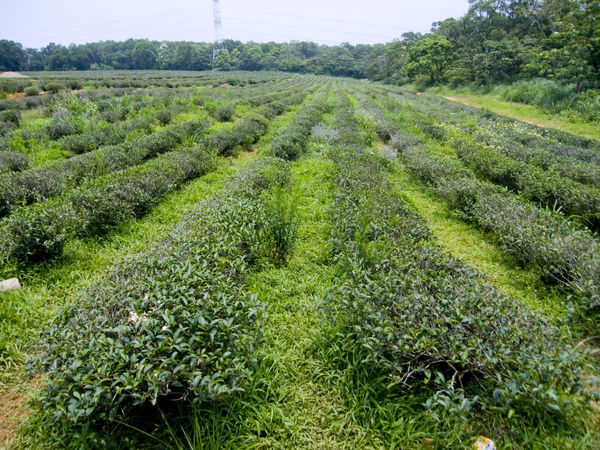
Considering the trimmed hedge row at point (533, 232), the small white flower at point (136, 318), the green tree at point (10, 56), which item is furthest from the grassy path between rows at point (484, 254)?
the green tree at point (10, 56)

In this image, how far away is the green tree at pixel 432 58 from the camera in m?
34.1

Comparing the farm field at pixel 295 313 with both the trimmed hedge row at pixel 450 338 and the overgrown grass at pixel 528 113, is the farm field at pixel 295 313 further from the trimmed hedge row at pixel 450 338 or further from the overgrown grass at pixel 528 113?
the overgrown grass at pixel 528 113

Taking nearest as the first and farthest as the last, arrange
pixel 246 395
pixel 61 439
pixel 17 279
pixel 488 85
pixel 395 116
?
1. pixel 61 439
2. pixel 246 395
3. pixel 17 279
4. pixel 395 116
5. pixel 488 85

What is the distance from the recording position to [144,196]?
18.7ft

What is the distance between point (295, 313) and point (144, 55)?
9195cm

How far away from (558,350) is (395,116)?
14700 millimetres

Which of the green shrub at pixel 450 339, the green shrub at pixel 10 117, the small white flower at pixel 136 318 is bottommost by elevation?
the green shrub at pixel 450 339

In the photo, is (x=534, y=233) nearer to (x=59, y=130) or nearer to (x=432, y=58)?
(x=59, y=130)

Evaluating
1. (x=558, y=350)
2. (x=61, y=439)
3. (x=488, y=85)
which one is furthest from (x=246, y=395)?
(x=488, y=85)

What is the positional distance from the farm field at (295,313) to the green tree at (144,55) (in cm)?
8421

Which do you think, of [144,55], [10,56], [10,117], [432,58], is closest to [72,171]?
[10,117]

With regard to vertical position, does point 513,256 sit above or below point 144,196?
below

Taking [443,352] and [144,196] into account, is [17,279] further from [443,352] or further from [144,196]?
[443,352]

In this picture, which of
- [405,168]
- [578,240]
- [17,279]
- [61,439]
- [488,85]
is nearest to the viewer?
[61,439]
